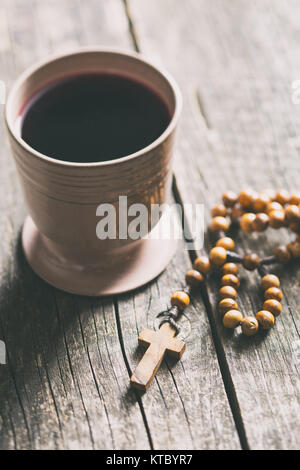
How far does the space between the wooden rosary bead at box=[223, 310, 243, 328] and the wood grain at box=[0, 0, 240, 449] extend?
0.03 meters

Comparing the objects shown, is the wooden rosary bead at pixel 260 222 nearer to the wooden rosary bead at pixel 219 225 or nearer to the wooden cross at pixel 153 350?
the wooden rosary bead at pixel 219 225

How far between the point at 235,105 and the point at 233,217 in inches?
11.6

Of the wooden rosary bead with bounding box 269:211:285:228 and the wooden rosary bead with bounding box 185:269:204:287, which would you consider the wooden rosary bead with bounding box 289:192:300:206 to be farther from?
the wooden rosary bead with bounding box 185:269:204:287

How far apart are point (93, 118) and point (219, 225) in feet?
0.87

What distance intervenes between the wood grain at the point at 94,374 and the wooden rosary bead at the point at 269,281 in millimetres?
100

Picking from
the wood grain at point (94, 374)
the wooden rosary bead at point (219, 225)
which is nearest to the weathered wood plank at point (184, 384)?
the wood grain at point (94, 374)

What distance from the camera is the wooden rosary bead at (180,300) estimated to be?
811mm

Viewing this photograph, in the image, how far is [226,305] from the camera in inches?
31.8

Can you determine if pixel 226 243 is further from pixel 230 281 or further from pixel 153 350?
pixel 153 350

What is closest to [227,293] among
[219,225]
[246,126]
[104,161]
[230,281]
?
[230,281]

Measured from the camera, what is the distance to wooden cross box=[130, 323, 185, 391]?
0.74m

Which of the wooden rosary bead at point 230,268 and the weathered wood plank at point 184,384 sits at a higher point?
the wooden rosary bead at point 230,268

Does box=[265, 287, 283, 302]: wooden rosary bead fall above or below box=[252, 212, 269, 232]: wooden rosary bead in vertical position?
below

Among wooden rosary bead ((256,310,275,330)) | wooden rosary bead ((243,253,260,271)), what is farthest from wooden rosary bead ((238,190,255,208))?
wooden rosary bead ((256,310,275,330))
